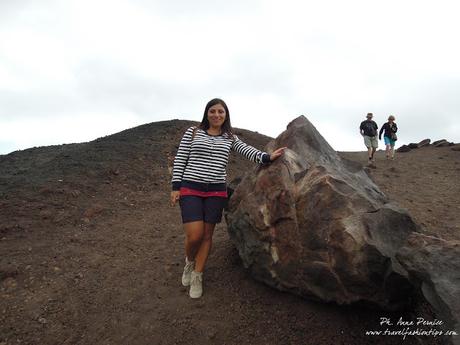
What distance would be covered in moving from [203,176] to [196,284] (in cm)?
150

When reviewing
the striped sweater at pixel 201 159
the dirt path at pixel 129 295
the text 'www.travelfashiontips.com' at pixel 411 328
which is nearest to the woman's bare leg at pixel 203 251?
the dirt path at pixel 129 295

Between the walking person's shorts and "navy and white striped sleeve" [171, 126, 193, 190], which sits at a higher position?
the walking person's shorts

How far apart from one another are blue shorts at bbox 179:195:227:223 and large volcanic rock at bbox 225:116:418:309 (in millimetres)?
452

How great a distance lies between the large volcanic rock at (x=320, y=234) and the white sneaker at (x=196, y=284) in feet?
2.15

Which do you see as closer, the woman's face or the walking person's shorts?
the woman's face

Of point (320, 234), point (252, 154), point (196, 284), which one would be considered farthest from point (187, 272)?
point (320, 234)

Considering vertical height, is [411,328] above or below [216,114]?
below

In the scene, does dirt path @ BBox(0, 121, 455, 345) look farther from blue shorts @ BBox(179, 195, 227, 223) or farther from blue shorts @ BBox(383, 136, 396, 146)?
blue shorts @ BBox(383, 136, 396, 146)

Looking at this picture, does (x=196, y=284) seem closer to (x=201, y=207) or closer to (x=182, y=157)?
(x=201, y=207)

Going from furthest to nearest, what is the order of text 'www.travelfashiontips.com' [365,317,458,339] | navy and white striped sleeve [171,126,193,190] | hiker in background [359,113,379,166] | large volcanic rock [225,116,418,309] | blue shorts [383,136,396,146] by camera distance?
blue shorts [383,136,396,146] < hiker in background [359,113,379,166] < navy and white striped sleeve [171,126,193,190] < large volcanic rock [225,116,418,309] < text 'www.travelfashiontips.com' [365,317,458,339]

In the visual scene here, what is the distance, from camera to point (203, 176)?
514cm

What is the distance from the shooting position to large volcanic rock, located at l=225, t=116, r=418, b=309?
444cm

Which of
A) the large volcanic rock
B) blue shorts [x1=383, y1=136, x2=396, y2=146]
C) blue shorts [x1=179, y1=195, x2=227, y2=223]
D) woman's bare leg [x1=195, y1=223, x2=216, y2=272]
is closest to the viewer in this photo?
the large volcanic rock

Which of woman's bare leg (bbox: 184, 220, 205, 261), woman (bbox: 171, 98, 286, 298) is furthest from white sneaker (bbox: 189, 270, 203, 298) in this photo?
woman's bare leg (bbox: 184, 220, 205, 261)
